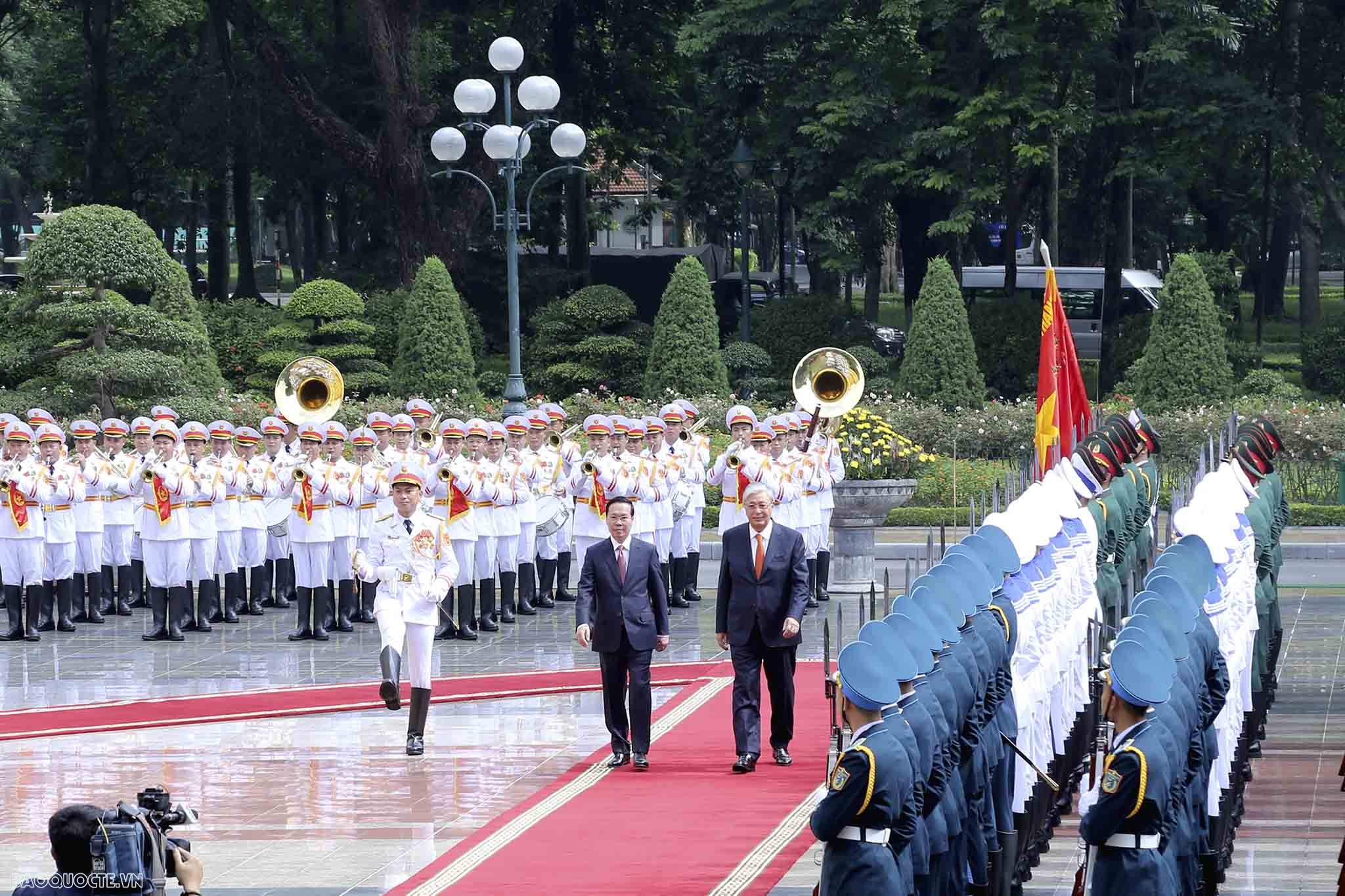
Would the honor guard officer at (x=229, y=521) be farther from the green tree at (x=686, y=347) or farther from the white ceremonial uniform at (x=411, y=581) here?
the green tree at (x=686, y=347)

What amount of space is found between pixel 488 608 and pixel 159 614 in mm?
2793

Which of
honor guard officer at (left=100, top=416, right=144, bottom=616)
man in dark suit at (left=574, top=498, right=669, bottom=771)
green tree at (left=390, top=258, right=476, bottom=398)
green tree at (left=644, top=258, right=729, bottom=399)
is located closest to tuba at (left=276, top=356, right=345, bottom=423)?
honor guard officer at (left=100, top=416, right=144, bottom=616)

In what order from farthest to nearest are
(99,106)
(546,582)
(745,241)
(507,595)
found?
(99,106), (745,241), (546,582), (507,595)

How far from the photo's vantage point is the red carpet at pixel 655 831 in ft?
31.9

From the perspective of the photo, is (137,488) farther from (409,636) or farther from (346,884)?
(346,884)

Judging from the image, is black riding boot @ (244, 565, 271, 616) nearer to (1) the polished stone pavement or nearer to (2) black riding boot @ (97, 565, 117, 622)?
(1) the polished stone pavement

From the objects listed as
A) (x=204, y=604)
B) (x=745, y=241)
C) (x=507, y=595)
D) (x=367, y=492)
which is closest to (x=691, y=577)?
(x=507, y=595)

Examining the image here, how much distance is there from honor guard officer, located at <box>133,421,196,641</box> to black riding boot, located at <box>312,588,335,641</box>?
1.14 m

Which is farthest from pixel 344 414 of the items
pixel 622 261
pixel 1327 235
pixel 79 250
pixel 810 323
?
pixel 1327 235

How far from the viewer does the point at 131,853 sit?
5.36 meters

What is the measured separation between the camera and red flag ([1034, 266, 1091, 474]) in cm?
1459

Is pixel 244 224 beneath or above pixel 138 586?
above

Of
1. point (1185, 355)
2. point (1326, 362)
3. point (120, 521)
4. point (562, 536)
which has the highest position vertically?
point (1185, 355)

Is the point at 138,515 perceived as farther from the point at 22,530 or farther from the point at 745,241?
the point at 745,241
